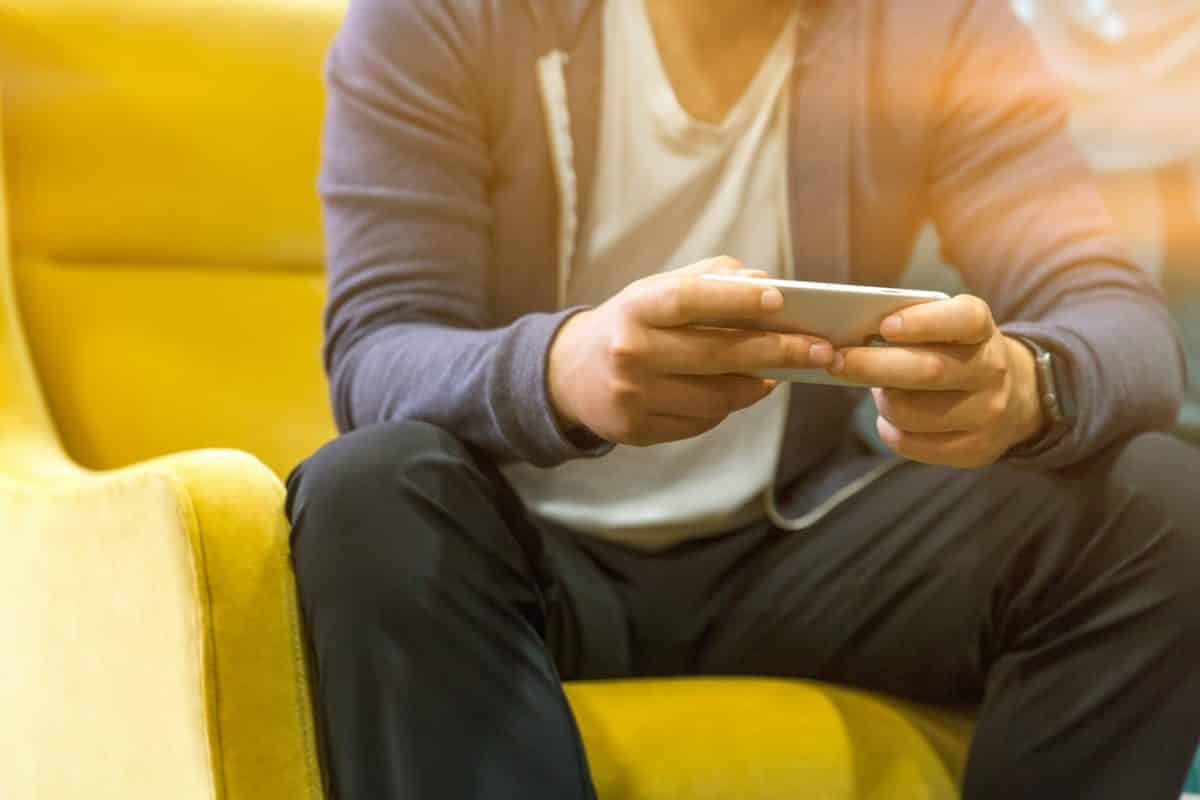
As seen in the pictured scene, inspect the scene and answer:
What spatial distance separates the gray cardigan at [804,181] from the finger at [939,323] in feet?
0.37

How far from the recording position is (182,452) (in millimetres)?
558

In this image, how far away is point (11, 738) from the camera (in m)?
0.60

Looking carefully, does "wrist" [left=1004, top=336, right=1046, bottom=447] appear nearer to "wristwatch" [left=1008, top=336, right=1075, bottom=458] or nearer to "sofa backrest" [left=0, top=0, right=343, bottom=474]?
"wristwatch" [left=1008, top=336, right=1075, bottom=458]

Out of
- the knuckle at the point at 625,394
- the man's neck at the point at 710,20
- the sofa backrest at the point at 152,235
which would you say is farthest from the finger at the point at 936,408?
the sofa backrest at the point at 152,235

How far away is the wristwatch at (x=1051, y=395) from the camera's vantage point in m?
0.53

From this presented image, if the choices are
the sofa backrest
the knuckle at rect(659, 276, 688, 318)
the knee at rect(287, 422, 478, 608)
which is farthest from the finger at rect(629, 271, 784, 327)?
the sofa backrest

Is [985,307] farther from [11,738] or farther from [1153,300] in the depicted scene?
[11,738]

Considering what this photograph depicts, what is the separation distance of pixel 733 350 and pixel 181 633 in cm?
24

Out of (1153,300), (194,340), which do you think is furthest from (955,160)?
(194,340)

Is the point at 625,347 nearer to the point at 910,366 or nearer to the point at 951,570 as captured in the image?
the point at 910,366

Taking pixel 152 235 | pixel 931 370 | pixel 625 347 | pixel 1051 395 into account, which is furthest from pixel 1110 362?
pixel 152 235

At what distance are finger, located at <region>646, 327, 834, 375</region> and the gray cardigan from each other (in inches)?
5.7

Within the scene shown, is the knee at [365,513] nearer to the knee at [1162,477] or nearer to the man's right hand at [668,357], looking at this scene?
the man's right hand at [668,357]

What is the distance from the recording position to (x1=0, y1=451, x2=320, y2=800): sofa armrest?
0.47m
